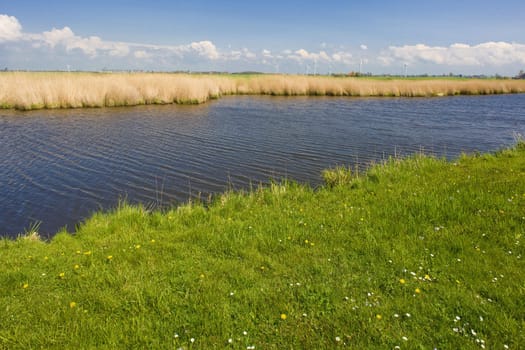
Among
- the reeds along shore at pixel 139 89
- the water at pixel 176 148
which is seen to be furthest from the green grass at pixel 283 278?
the reeds along shore at pixel 139 89

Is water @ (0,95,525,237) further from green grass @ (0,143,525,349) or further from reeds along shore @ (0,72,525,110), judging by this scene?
green grass @ (0,143,525,349)

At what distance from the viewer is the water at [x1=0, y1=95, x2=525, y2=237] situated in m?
9.55

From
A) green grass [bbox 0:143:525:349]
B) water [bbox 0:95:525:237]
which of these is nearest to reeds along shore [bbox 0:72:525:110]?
water [bbox 0:95:525:237]

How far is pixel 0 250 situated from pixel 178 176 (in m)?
5.97

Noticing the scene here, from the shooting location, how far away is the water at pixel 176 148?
9.55m

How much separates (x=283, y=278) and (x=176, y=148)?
11507mm

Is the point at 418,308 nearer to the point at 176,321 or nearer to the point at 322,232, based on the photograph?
the point at 322,232

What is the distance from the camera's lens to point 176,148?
15133mm

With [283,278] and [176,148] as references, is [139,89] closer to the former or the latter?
[176,148]

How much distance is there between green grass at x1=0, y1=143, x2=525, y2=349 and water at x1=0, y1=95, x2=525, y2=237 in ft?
9.46

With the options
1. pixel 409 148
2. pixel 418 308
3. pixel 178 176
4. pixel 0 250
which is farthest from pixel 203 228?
pixel 409 148

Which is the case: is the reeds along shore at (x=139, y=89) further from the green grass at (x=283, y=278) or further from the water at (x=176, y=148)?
the green grass at (x=283, y=278)

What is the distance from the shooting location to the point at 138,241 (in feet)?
19.3

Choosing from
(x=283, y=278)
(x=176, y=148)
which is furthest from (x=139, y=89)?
(x=283, y=278)
